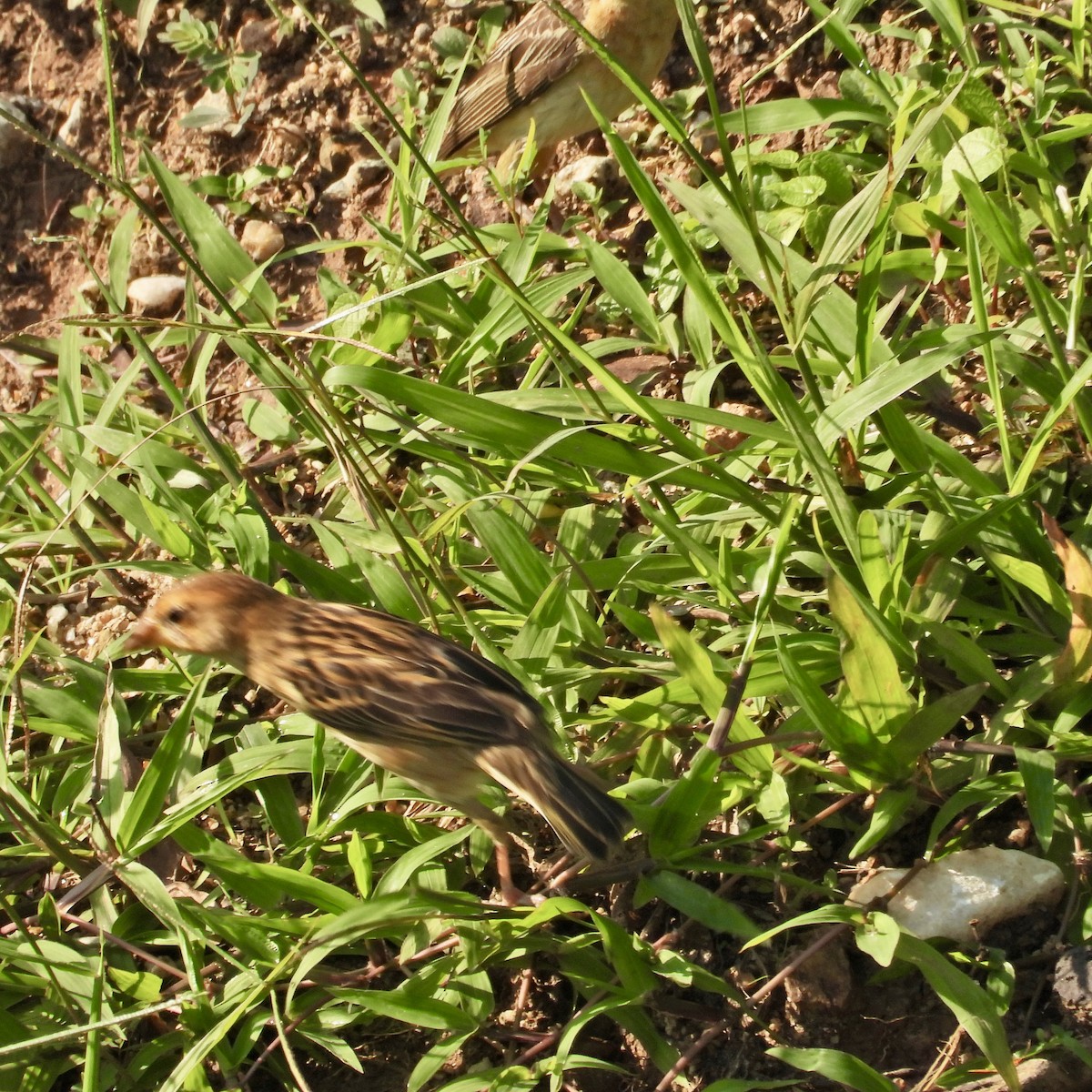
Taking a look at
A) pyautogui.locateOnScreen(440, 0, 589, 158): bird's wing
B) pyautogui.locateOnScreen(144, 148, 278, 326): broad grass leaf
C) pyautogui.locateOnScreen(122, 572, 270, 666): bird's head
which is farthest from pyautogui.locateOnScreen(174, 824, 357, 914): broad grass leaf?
pyautogui.locateOnScreen(440, 0, 589, 158): bird's wing

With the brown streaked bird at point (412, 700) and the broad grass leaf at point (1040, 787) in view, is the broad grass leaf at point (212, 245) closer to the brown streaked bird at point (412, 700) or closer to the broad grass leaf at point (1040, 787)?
the brown streaked bird at point (412, 700)

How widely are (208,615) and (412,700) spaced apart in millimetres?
646

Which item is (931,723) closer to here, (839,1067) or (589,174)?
(839,1067)

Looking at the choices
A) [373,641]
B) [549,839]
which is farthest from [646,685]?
[373,641]

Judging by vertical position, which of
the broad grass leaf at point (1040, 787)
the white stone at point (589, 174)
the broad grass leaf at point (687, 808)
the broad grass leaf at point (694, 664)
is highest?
the white stone at point (589, 174)

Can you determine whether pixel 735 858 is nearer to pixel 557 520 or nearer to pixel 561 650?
pixel 561 650

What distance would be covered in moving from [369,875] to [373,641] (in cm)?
58

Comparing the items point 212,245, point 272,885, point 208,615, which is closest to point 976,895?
point 272,885

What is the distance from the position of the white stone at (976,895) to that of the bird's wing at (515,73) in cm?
349

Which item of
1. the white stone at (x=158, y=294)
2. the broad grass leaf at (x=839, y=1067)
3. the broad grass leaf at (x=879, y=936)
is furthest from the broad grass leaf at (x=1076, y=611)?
the white stone at (x=158, y=294)

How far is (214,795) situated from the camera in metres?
3.14

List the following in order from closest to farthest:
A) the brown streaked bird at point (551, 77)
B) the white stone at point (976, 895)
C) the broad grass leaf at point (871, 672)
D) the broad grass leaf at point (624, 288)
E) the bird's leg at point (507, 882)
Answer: the broad grass leaf at point (871, 672)
the white stone at point (976, 895)
the bird's leg at point (507, 882)
the broad grass leaf at point (624, 288)
the brown streaked bird at point (551, 77)

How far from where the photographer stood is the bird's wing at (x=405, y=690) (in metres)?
2.69

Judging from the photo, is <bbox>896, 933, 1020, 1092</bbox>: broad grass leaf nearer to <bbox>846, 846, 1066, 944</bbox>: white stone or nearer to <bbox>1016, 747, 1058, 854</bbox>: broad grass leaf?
<bbox>846, 846, 1066, 944</bbox>: white stone
